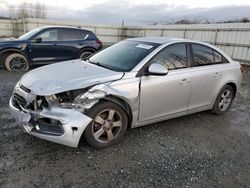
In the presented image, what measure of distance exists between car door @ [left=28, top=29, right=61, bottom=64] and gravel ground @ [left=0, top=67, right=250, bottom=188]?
15.0 feet

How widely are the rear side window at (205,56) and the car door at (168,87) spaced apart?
25 centimetres

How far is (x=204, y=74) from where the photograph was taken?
415 centimetres

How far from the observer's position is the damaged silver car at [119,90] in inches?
115

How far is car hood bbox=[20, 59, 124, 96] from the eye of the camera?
294 centimetres

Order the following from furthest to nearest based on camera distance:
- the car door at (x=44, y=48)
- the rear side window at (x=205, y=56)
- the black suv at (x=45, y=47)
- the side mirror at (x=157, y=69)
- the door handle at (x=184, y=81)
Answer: the car door at (x=44, y=48) → the black suv at (x=45, y=47) → the rear side window at (x=205, y=56) → the door handle at (x=184, y=81) → the side mirror at (x=157, y=69)

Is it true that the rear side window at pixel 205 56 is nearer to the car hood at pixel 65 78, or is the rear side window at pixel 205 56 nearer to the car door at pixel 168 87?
the car door at pixel 168 87

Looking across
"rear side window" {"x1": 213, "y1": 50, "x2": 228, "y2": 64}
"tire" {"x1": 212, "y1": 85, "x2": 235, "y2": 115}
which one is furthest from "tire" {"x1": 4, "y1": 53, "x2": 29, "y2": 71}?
"tire" {"x1": 212, "y1": 85, "x2": 235, "y2": 115}

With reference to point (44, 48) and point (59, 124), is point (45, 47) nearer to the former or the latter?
point (44, 48)

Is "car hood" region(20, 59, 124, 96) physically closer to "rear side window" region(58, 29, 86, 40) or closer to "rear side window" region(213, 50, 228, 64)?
"rear side window" region(213, 50, 228, 64)

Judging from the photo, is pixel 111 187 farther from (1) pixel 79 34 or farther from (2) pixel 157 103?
(1) pixel 79 34

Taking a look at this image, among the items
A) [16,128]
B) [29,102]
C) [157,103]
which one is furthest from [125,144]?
[16,128]

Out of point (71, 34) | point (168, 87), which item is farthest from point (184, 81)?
point (71, 34)

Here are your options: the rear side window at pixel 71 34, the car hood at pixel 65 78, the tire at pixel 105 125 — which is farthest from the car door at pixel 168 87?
the rear side window at pixel 71 34

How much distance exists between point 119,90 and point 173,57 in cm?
125
